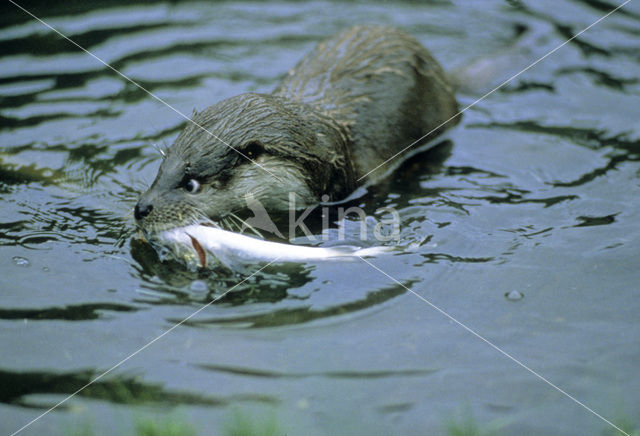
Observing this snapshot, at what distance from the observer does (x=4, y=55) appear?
5.35m

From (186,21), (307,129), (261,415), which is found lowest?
(261,415)

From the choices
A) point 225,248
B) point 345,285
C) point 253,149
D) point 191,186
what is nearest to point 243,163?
point 253,149

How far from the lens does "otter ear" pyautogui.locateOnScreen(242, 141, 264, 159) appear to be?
3.22 meters

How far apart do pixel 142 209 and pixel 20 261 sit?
24.6 inches

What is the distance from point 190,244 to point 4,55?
10.8 feet

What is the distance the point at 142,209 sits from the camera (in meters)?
2.91

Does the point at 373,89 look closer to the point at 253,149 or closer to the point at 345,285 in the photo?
the point at 253,149

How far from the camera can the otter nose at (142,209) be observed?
2914 mm

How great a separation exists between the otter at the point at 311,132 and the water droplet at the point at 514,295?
3.55 feet

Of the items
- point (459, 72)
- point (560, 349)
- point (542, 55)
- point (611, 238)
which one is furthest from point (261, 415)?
point (542, 55)

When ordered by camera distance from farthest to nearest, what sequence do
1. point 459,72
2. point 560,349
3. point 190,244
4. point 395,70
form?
1. point 459,72
2. point 395,70
3. point 190,244
4. point 560,349

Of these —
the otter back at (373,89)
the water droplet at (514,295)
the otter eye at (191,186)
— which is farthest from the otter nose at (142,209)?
the water droplet at (514,295)

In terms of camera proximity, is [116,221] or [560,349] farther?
[116,221]

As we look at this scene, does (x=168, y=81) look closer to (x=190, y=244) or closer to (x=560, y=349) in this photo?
(x=190, y=244)
